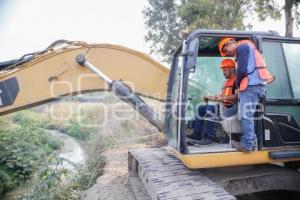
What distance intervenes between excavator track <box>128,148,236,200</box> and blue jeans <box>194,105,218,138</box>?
47 cm

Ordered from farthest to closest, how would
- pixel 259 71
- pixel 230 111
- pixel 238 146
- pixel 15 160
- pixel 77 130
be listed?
pixel 77 130
pixel 15 160
pixel 230 111
pixel 238 146
pixel 259 71

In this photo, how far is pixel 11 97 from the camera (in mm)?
5109

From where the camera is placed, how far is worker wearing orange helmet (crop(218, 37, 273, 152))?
4.15 metres

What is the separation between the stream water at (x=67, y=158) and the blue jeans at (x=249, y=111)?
16.6 ft

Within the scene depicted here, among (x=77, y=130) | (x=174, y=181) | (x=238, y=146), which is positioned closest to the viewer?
(x=174, y=181)

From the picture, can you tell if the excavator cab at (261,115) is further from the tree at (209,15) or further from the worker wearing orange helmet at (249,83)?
the tree at (209,15)

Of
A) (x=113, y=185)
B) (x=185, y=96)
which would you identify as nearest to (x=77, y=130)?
(x=113, y=185)

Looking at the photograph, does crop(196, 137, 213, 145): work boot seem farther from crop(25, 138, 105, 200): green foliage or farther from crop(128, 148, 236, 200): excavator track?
crop(25, 138, 105, 200): green foliage

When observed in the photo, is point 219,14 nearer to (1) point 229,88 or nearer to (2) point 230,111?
(1) point 229,88

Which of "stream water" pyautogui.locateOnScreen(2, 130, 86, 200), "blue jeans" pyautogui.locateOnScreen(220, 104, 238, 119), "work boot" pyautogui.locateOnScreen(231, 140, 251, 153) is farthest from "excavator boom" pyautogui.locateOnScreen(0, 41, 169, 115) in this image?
"stream water" pyautogui.locateOnScreen(2, 130, 86, 200)

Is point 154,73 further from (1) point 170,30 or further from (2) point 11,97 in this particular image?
(1) point 170,30

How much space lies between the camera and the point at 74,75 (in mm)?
5348

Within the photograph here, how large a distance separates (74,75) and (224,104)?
2058mm

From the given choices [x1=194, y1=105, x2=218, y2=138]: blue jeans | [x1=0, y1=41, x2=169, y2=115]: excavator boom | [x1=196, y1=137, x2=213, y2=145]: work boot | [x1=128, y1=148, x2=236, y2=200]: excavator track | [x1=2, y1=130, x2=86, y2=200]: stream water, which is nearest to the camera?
[x1=128, y1=148, x2=236, y2=200]: excavator track
